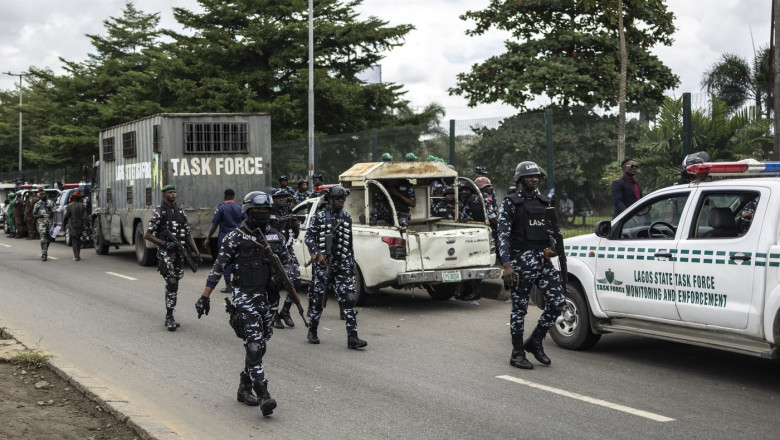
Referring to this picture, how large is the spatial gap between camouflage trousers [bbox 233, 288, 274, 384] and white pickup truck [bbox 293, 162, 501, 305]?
5098mm

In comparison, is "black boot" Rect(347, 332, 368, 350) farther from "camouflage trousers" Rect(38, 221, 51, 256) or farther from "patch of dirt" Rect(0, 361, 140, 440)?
"camouflage trousers" Rect(38, 221, 51, 256)

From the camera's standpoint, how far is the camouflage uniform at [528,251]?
8.46 metres

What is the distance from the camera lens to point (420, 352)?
9.52m

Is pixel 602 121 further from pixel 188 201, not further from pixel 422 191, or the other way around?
pixel 188 201

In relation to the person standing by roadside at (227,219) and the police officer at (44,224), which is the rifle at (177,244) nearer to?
the person standing by roadside at (227,219)

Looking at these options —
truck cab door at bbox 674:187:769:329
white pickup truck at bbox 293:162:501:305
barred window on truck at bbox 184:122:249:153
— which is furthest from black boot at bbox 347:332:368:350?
barred window on truck at bbox 184:122:249:153

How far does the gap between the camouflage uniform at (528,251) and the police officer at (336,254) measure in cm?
199

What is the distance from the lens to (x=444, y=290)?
13680 millimetres

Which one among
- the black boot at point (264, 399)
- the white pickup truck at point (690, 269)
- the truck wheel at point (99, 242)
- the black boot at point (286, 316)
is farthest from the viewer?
the truck wheel at point (99, 242)

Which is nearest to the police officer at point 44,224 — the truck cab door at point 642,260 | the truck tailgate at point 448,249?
the truck tailgate at point 448,249

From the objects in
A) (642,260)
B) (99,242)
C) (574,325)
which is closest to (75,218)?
(99,242)

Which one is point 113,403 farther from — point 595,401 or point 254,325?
point 595,401

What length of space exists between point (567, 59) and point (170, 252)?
56.3 feet

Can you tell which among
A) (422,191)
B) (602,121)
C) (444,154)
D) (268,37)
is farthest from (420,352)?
(268,37)
